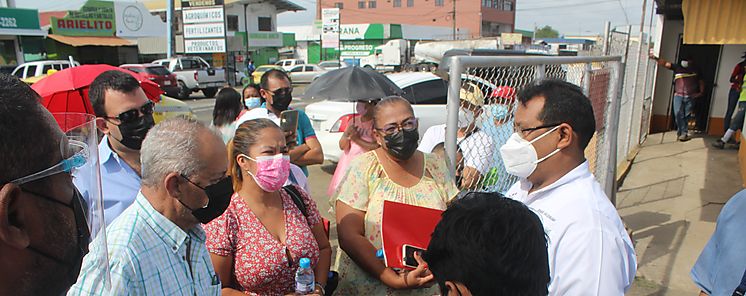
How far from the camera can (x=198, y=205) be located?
1774 mm

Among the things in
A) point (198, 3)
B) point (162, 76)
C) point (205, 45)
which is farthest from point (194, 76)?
point (198, 3)

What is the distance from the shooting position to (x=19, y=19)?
74.0ft

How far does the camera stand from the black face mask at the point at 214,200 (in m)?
1.79

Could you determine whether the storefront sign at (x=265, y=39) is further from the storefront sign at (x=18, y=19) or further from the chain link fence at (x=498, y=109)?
the chain link fence at (x=498, y=109)

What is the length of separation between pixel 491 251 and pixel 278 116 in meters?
3.15

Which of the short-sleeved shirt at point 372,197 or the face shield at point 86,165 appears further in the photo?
the short-sleeved shirt at point 372,197

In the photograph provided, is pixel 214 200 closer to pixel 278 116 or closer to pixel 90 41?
pixel 278 116

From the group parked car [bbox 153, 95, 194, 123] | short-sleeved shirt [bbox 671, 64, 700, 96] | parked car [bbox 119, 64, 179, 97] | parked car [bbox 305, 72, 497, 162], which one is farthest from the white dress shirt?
parked car [bbox 119, 64, 179, 97]

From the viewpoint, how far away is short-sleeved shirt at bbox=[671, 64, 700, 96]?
→ 8.88 meters

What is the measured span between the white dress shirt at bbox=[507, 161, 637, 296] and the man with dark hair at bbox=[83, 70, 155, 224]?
6.59 feet

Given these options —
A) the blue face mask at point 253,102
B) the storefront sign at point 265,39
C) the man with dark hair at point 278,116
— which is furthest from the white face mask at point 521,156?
the storefront sign at point 265,39

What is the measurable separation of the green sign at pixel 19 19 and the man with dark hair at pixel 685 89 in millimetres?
26420

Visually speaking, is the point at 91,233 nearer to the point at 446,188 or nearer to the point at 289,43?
the point at 446,188

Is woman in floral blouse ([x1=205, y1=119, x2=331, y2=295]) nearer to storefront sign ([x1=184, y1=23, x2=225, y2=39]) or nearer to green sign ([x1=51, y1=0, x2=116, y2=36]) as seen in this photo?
storefront sign ([x1=184, y1=23, x2=225, y2=39])
